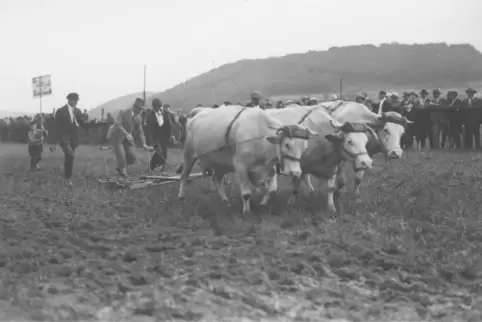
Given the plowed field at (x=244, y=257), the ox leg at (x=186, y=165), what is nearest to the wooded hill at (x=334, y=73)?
the ox leg at (x=186, y=165)

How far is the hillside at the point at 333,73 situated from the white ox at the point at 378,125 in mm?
41173

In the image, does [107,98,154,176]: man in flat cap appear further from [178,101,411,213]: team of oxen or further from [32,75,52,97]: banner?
[32,75,52,97]: banner

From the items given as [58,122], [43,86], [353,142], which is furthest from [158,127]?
[43,86]

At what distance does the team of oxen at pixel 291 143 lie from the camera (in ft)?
27.5

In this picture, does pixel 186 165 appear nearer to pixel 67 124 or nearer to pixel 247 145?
pixel 247 145

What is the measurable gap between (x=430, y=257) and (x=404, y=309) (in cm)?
140

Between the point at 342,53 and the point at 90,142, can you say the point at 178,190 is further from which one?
the point at 342,53

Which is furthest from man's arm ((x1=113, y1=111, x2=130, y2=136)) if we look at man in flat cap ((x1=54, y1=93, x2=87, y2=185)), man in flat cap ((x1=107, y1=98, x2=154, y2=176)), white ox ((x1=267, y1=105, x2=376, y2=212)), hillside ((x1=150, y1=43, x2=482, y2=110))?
hillside ((x1=150, y1=43, x2=482, y2=110))

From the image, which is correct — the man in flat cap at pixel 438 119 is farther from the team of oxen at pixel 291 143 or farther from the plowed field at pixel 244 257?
the team of oxen at pixel 291 143

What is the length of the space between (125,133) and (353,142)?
660 centimetres

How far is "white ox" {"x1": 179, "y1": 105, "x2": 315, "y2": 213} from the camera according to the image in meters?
8.33

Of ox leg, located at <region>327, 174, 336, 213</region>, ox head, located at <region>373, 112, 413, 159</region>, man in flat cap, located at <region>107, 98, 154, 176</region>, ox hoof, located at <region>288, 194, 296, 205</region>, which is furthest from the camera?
man in flat cap, located at <region>107, 98, 154, 176</region>

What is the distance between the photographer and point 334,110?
10.1 metres

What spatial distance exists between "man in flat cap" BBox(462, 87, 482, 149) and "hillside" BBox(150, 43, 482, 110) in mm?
32942
